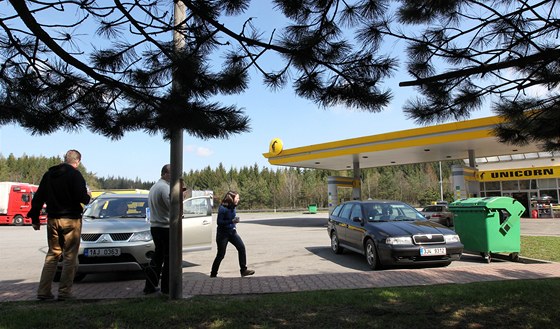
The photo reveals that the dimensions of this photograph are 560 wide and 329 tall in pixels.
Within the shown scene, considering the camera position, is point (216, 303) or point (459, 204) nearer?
point (216, 303)

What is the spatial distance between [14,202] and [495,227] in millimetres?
29656

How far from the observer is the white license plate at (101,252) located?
6.88 metres

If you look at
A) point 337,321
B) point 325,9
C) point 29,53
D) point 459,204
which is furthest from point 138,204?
point 459,204

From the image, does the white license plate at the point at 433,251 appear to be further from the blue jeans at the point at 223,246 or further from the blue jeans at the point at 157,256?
the blue jeans at the point at 157,256

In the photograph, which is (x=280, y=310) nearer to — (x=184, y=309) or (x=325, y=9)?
(x=184, y=309)

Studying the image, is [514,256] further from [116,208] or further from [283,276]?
[116,208]

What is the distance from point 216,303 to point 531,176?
1145 inches

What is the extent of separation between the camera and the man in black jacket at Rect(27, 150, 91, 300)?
533 cm

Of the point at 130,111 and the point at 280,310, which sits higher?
the point at 130,111

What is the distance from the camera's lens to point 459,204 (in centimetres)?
979

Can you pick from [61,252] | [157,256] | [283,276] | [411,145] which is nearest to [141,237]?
[157,256]

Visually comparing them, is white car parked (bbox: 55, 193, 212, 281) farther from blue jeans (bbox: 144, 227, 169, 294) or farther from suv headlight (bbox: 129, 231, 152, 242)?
blue jeans (bbox: 144, 227, 169, 294)

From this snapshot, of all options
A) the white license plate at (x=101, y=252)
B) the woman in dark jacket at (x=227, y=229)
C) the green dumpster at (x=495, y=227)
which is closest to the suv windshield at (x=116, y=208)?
the white license plate at (x=101, y=252)

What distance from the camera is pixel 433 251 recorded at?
25.9ft
